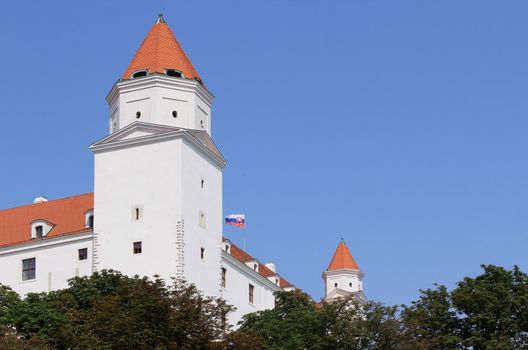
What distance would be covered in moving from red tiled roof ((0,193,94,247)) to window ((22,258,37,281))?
1696 mm

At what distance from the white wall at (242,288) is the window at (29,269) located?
11324mm

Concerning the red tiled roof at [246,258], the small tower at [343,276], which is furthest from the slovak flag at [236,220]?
the small tower at [343,276]

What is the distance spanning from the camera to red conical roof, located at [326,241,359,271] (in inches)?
4695

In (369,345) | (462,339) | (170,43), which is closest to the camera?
(369,345)

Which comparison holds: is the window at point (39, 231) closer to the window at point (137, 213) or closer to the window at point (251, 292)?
the window at point (137, 213)

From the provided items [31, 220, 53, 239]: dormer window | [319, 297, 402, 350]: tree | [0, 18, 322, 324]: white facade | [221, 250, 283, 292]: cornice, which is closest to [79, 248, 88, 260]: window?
[0, 18, 322, 324]: white facade

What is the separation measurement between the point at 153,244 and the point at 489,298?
63.1ft

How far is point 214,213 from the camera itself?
72688 mm

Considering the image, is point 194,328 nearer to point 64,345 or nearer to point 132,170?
point 64,345

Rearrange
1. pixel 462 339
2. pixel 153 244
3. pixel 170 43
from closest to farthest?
pixel 462 339 < pixel 153 244 < pixel 170 43

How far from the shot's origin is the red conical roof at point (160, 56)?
72.8 meters

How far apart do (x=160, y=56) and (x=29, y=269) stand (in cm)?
1500

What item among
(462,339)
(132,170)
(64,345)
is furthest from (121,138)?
(462,339)

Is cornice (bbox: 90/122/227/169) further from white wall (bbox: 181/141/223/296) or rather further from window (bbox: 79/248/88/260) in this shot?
window (bbox: 79/248/88/260)
